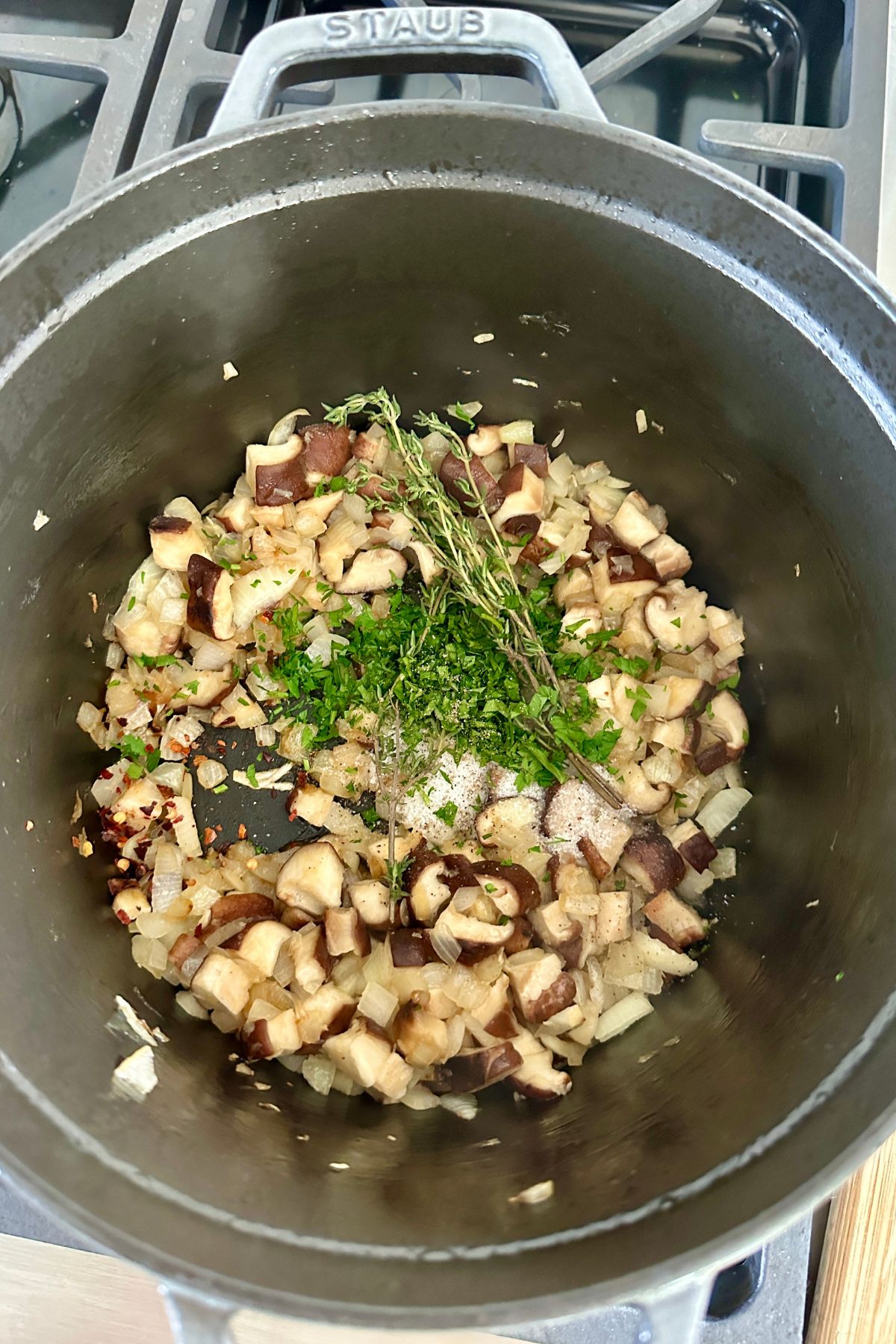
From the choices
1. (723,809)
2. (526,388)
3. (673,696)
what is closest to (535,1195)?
(723,809)

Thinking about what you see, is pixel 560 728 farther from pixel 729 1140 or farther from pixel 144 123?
pixel 144 123

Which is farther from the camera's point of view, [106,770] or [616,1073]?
[106,770]

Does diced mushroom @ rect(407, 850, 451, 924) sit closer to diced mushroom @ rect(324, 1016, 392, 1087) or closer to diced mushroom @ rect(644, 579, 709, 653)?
diced mushroom @ rect(324, 1016, 392, 1087)

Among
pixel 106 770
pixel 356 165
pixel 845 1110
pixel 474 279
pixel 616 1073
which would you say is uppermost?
pixel 356 165

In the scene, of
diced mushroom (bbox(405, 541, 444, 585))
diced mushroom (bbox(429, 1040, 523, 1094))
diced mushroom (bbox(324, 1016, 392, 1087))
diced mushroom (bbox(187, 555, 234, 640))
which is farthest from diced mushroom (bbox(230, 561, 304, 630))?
diced mushroom (bbox(429, 1040, 523, 1094))

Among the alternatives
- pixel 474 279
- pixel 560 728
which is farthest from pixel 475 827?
pixel 474 279

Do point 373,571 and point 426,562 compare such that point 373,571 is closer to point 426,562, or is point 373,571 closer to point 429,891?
point 426,562

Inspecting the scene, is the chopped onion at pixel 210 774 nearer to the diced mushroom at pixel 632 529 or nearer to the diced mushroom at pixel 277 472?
the diced mushroom at pixel 277 472
